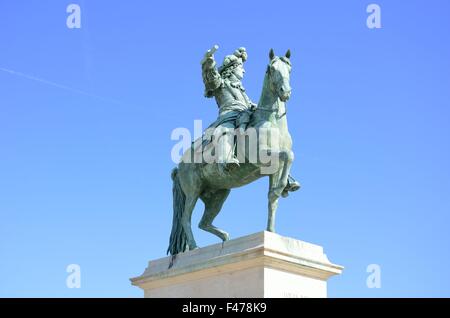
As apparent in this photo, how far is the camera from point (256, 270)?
39.1 feet

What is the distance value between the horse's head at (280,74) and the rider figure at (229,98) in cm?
75

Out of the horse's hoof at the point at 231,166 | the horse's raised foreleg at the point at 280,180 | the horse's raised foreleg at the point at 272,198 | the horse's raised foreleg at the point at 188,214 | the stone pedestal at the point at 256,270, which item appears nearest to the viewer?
the stone pedestal at the point at 256,270

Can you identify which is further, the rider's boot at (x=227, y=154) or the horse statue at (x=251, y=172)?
the rider's boot at (x=227, y=154)

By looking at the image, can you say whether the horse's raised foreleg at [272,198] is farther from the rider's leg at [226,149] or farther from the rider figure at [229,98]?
the rider's leg at [226,149]

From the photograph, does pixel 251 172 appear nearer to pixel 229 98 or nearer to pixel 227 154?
pixel 227 154

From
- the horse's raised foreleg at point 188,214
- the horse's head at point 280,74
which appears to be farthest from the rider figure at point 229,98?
the horse's raised foreleg at point 188,214

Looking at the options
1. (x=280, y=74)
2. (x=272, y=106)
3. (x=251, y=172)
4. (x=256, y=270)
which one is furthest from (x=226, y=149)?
(x=256, y=270)

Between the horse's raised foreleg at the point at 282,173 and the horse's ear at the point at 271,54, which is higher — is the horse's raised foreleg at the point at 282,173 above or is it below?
below

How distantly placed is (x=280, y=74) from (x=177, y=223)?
3.22m

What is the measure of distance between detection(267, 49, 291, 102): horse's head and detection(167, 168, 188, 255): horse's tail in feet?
8.55

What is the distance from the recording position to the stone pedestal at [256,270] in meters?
11.9
